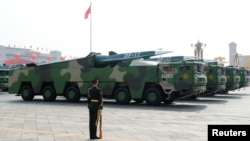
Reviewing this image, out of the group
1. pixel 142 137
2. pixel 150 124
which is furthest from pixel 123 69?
pixel 142 137

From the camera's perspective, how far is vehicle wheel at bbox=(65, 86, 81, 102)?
20.1 metres

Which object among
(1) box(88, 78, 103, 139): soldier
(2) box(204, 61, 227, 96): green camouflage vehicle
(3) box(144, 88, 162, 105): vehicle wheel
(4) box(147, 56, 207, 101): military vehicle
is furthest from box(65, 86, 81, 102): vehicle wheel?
(1) box(88, 78, 103, 139): soldier

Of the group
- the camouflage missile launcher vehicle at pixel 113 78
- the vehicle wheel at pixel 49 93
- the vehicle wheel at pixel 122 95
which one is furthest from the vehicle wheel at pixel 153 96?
the vehicle wheel at pixel 49 93

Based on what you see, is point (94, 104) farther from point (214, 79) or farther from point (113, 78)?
point (214, 79)

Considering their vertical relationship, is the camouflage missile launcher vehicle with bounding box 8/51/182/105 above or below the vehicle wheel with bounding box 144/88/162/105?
above

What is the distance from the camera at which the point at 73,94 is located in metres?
20.2

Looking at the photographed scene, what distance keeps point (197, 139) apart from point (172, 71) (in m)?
8.78

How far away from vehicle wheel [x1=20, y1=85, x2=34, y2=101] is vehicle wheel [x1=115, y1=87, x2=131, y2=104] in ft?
19.9

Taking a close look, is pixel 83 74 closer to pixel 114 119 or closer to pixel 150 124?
pixel 114 119

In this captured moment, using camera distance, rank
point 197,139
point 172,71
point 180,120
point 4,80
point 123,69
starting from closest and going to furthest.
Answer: point 197,139 < point 180,120 < point 172,71 < point 123,69 < point 4,80

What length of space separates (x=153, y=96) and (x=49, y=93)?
6.87 meters

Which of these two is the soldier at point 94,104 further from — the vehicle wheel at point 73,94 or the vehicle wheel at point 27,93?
the vehicle wheel at point 27,93

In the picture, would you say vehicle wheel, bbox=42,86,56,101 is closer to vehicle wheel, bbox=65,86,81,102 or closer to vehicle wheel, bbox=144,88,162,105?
vehicle wheel, bbox=65,86,81,102

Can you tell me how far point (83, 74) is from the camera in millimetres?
19938
